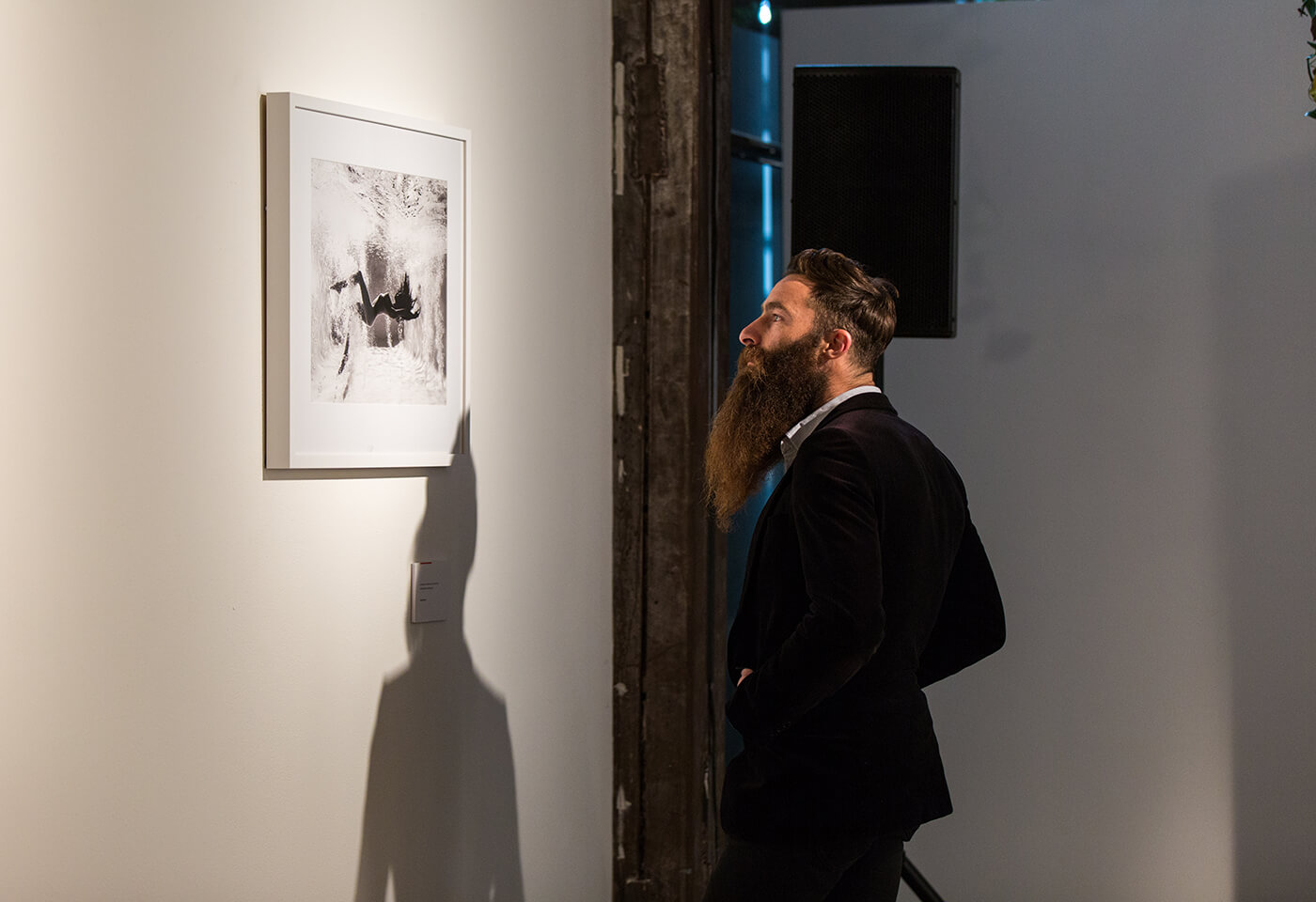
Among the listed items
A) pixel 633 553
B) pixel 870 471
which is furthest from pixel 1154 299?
pixel 870 471

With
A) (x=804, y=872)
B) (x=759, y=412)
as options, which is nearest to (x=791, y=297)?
(x=759, y=412)

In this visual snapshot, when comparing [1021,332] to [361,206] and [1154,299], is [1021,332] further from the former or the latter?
[361,206]

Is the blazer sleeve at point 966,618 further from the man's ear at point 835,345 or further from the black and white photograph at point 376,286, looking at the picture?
the black and white photograph at point 376,286

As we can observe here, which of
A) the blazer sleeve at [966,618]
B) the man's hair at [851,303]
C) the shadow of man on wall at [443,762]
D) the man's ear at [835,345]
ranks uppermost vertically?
the man's hair at [851,303]

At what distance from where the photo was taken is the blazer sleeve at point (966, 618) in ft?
7.63

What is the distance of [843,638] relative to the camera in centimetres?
194

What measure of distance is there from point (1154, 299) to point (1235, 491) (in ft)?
1.84

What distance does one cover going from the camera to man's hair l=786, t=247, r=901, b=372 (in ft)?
7.55

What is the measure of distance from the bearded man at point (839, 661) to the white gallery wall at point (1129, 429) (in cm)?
137

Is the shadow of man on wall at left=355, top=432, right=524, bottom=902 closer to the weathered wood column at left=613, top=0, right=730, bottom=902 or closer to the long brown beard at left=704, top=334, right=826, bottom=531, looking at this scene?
the weathered wood column at left=613, top=0, right=730, bottom=902

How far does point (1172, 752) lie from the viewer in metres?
3.43

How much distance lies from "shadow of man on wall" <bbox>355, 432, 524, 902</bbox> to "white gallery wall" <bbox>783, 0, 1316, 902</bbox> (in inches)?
54.6

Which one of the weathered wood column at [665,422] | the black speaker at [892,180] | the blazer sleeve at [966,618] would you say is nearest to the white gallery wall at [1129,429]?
the weathered wood column at [665,422]

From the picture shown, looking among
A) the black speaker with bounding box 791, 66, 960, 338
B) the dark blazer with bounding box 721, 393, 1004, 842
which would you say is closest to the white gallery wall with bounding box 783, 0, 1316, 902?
the black speaker with bounding box 791, 66, 960, 338
